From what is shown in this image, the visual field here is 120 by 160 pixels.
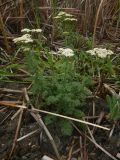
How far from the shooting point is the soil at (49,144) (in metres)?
2.40

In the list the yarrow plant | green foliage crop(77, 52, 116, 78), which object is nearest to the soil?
the yarrow plant

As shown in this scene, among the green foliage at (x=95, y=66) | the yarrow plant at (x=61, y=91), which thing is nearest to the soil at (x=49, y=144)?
the yarrow plant at (x=61, y=91)

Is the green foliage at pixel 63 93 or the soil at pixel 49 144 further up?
the green foliage at pixel 63 93

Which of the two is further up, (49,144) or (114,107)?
(114,107)

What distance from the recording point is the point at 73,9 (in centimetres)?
385

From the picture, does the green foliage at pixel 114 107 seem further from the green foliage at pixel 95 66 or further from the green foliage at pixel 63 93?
the green foliage at pixel 95 66

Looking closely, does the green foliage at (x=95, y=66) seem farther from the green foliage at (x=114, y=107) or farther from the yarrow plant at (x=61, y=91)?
the green foliage at (x=114, y=107)

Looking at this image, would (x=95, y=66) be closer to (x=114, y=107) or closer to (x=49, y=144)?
(x=114, y=107)

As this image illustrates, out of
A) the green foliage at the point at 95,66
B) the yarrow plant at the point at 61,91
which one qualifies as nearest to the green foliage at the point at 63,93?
the yarrow plant at the point at 61,91

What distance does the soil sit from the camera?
240 centimetres

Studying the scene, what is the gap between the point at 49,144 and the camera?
2.43m

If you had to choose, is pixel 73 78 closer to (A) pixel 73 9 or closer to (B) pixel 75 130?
(B) pixel 75 130

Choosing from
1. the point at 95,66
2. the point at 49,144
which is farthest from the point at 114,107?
the point at 95,66

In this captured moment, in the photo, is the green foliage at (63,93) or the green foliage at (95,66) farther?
the green foliage at (95,66)
